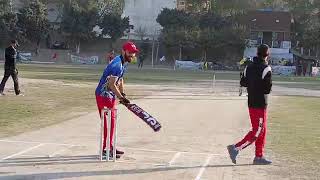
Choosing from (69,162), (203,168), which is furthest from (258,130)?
(69,162)

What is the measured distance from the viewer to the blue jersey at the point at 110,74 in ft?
29.6

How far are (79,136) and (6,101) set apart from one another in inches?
296

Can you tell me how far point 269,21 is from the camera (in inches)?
3607

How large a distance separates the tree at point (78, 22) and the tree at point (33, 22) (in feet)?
11.1

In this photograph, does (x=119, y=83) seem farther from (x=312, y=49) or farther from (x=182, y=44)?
(x=312, y=49)

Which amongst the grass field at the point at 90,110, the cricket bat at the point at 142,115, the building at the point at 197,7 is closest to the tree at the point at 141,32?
the building at the point at 197,7

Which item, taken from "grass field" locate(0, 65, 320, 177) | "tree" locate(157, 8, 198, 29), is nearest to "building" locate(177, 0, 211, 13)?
"tree" locate(157, 8, 198, 29)

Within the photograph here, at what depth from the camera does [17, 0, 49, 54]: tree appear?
83875mm

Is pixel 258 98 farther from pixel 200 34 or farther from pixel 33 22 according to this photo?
pixel 33 22

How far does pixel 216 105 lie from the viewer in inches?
846

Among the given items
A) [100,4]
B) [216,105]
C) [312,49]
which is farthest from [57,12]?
[216,105]

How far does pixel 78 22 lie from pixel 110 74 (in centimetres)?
7798

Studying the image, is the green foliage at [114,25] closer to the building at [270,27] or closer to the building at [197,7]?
the building at [197,7]

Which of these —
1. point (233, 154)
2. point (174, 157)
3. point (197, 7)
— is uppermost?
point (197, 7)
